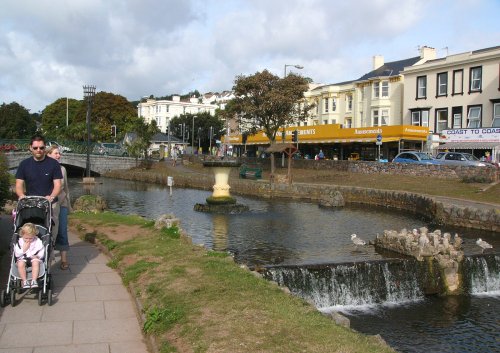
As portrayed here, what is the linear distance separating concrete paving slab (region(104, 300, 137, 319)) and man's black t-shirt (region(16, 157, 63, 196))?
2.05 m

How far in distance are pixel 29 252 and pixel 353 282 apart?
25.0 ft

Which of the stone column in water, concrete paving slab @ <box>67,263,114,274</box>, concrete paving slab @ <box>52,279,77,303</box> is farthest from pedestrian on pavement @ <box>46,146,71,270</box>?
the stone column in water

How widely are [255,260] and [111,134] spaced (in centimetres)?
9126

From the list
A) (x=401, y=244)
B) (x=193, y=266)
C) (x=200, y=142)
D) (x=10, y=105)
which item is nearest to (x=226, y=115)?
(x=401, y=244)

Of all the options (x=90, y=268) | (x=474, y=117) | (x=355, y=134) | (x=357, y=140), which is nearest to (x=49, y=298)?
(x=90, y=268)

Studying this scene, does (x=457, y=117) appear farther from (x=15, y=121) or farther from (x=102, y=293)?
(x=15, y=121)

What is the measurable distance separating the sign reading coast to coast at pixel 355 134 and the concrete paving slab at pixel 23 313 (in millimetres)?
40014

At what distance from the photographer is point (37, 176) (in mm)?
8000

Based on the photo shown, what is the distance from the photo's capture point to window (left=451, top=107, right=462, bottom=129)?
49250 mm

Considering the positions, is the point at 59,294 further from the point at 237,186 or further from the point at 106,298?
the point at 237,186

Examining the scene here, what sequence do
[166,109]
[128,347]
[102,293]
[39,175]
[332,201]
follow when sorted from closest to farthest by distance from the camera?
[128,347] → [102,293] → [39,175] → [332,201] → [166,109]

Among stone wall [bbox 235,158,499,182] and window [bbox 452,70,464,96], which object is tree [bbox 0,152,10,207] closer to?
stone wall [bbox 235,158,499,182]

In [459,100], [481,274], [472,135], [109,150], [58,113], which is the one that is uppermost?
[58,113]

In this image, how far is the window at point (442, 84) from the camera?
50688 mm
